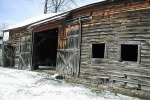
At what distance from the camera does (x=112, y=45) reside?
9.64 m

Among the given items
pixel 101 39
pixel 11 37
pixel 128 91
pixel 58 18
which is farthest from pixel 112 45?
pixel 11 37

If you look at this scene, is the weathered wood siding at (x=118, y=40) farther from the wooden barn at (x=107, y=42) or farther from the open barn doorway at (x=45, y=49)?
the open barn doorway at (x=45, y=49)

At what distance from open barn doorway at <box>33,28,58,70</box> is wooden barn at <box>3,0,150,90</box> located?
243 centimetres

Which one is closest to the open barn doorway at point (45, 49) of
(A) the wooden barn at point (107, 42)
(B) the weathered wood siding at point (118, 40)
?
(A) the wooden barn at point (107, 42)

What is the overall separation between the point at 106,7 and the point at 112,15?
66cm

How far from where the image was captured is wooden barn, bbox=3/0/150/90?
8.61m

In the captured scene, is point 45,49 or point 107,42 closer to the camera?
point 107,42

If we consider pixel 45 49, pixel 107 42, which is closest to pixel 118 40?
pixel 107 42

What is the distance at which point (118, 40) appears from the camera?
9.40 m

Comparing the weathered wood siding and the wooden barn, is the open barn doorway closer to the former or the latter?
the wooden barn

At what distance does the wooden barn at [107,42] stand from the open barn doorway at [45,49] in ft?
7.96

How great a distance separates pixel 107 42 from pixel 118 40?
2.15 ft

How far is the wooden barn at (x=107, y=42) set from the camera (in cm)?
861

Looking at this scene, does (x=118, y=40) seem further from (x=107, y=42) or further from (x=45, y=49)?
(x=45, y=49)
